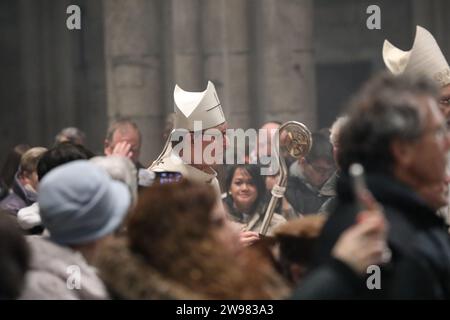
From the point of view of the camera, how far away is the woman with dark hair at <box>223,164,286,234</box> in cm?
720

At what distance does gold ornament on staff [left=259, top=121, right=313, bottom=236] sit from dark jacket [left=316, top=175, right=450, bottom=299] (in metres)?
3.32

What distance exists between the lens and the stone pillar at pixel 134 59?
1193cm

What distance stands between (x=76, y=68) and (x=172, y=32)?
17.2ft

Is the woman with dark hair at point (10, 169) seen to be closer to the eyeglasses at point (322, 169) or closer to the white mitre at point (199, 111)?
the white mitre at point (199, 111)

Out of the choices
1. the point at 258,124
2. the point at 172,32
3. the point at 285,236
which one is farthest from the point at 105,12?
the point at 285,236

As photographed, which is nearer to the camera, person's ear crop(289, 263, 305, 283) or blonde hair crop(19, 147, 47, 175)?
person's ear crop(289, 263, 305, 283)

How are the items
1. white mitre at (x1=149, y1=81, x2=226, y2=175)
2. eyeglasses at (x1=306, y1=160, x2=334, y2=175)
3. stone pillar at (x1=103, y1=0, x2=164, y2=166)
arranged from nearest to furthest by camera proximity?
white mitre at (x1=149, y1=81, x2=226, y2=175), eyeglasses at (x1=306, y1=160, x2=334, y2=175), stone pillar at (x1=103, y1=0, x2=164, y2=166)

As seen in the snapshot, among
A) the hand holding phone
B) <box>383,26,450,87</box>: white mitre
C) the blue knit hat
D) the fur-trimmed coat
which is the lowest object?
the fur-trimmed coat

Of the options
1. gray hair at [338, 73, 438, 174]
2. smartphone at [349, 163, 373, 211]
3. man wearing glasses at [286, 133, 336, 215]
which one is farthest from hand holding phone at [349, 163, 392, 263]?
man wearing glasses at [286, 133, 336, 215]

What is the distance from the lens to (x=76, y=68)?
660 inches

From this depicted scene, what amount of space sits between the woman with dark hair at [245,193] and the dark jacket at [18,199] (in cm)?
106

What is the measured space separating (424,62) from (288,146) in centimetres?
136

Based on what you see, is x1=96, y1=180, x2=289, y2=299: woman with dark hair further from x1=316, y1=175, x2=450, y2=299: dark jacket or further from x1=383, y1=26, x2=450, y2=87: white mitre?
x1=383, y1=26, x2=450, y2=87: white mitre
